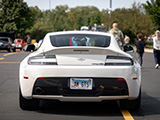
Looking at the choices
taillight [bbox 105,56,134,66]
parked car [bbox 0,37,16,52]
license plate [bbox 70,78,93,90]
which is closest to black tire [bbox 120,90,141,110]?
taillight [bbox 105,56,134,66]

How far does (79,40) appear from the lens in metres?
7.86

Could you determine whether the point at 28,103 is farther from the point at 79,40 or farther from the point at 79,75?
the point at 79,40

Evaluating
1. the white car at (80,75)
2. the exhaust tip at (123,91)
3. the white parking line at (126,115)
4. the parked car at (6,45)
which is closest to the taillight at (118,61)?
the white car at (80,75)

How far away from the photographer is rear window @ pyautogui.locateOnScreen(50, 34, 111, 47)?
757cm

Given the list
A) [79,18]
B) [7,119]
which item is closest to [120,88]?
[7,119]

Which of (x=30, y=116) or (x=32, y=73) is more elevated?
(x=32, y=73)

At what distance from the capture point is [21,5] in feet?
258

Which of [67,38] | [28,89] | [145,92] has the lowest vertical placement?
[145,92]

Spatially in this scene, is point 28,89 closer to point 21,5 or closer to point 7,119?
point 7,119

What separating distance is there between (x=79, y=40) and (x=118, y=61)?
1357mm

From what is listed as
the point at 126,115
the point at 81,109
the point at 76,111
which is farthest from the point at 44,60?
the point at 126,115

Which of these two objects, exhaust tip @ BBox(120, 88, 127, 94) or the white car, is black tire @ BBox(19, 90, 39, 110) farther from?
exhaust tip @ BBox(120, 88, 127, 94)

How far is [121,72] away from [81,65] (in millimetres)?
652

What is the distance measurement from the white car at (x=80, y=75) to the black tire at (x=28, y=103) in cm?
20
